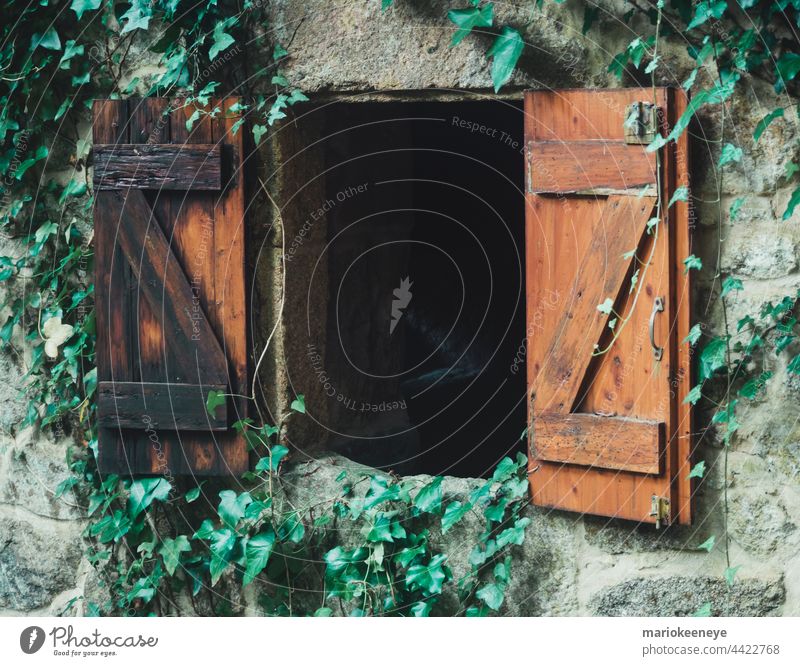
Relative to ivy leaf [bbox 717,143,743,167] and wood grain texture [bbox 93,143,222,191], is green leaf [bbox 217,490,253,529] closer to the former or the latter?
wood grain texture [bbox 93,143,222,191]

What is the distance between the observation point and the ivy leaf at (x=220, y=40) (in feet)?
10.9

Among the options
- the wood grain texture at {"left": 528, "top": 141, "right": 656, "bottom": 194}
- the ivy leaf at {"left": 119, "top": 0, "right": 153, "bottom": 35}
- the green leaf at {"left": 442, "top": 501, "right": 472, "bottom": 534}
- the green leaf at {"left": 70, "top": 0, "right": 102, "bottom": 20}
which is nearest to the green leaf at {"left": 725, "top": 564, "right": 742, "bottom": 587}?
the green leaf at {"left": 442, "top": 501, "right": 472, "bottom": 534}

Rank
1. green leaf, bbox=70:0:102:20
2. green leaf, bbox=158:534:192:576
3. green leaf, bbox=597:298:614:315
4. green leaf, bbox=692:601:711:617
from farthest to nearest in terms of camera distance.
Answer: green leaf, bbox=158:534:192:576, green leaf, bbox=70:0:102:20, green leaf, bbox=692:601:711:617, green leaf, bbox=597:298:614:315

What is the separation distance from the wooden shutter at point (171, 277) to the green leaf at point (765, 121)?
1.61 m

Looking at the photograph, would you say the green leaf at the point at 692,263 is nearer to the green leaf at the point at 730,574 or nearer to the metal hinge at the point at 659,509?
the metal hinge at the point at 659,509

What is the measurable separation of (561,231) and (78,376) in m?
1.84

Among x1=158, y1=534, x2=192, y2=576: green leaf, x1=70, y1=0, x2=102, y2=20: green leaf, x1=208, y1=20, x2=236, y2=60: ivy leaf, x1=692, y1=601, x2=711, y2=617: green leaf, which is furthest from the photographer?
x1=158, y1=534, x2=192, y2=576: green leaf

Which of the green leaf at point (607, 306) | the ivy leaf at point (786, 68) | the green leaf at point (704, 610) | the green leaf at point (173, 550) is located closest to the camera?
the ivy leaf at point (786, 68)

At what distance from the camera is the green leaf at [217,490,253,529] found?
349 centimetres

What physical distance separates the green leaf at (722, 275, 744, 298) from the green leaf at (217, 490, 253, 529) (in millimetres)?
1673

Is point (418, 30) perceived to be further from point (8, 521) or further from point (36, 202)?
point (8, 521)

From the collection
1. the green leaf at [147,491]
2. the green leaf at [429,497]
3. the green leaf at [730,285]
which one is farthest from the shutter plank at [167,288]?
the green leaf at [730,285]

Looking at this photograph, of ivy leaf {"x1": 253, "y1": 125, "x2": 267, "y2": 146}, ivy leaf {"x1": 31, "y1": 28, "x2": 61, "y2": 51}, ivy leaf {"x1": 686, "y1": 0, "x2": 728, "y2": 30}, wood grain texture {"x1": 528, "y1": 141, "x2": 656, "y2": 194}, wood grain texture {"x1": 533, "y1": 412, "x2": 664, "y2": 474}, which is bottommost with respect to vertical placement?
wood grain texture {"x1": 533, "y1": 412, "x2": 664, "y2": 474}

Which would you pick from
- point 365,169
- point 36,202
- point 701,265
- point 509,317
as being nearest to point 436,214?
point 509,317
